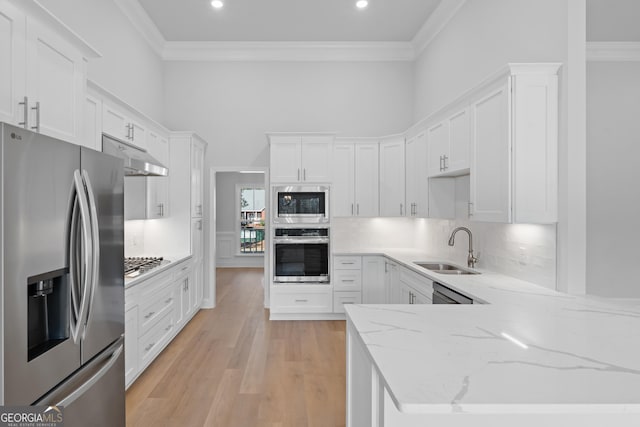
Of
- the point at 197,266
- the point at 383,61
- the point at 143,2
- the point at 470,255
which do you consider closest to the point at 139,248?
the point at 197,266

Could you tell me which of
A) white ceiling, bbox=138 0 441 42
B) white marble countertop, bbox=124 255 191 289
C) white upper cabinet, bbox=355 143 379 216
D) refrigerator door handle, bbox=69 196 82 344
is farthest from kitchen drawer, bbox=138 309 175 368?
white ceiling, bbox=138 0 441 42

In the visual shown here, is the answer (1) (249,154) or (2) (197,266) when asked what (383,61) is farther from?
(2) (197,266)

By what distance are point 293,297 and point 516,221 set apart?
118 inches

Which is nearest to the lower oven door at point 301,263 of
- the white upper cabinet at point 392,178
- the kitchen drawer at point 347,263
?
the kitchen drawer at point 347,263

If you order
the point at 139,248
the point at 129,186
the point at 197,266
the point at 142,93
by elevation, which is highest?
the point at 142,93

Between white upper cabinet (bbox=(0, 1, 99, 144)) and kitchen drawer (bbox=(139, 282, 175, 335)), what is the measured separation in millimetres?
1666

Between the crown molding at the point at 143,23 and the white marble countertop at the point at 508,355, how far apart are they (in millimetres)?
4289

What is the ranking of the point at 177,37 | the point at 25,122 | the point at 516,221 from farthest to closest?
the point at 177,37 < the point at 516,221 < the point at 25,122

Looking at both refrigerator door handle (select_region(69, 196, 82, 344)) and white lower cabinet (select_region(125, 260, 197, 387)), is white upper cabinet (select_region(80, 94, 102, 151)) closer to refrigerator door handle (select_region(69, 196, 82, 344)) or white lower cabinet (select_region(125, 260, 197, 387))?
white lower cabinet (select_region(125, 260, 197, 387))

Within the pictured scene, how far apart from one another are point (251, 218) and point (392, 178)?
17.7ft

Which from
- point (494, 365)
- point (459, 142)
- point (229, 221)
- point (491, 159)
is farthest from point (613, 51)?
point (229, 221)

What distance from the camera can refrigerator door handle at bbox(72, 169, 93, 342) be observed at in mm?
1528

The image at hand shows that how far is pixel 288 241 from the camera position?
4500 millimetres

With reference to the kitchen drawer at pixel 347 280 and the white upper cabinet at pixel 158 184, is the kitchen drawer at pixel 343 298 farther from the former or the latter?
the white upper cabinet at pixel 158 184
